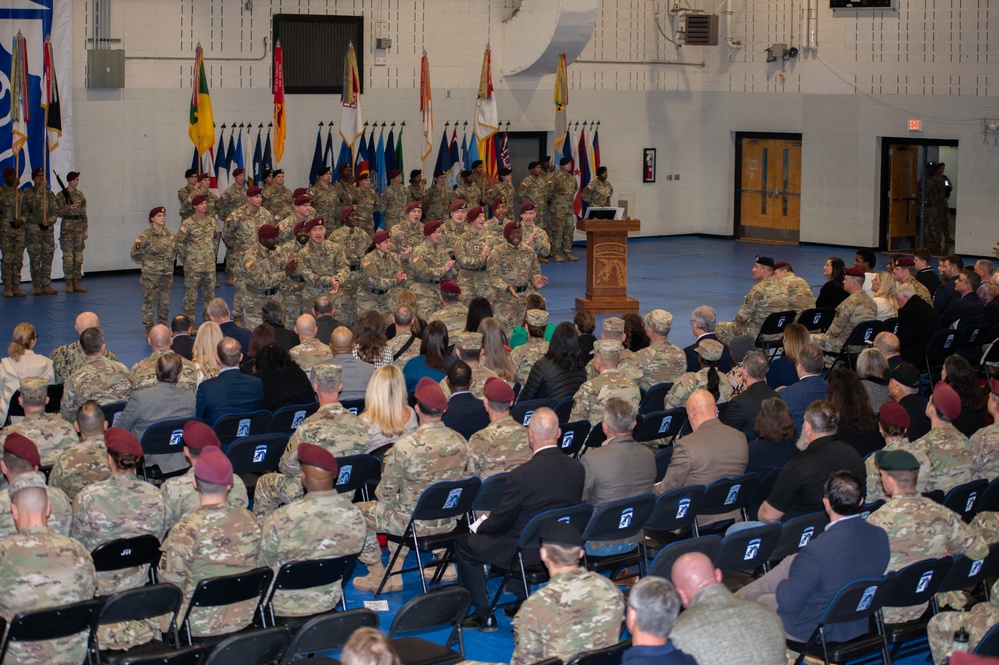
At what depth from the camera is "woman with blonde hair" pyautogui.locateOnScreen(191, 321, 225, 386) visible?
938 cm

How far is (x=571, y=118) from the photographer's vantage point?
24.6 m

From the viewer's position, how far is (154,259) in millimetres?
15180

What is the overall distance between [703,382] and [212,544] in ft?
14.7

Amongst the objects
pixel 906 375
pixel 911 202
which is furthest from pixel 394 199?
pixel 906 375

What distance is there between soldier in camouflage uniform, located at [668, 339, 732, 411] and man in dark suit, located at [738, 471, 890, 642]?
3.18 meters

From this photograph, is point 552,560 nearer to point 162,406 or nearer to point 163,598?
point 163,598

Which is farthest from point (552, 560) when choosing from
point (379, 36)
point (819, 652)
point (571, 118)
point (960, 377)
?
point (571, 118)

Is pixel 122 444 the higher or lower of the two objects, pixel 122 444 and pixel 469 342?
the lower

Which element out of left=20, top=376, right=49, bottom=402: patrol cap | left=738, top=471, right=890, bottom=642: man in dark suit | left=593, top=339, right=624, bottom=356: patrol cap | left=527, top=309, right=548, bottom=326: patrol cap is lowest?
left=738, top=471, right=890, bottom=642: man in dark suit

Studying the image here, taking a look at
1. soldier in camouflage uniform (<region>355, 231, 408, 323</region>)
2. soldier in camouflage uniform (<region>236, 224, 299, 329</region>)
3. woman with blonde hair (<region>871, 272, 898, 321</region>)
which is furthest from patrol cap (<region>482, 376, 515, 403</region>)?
woman with blonde hair (<region>871, 272, 898, 321</region>)

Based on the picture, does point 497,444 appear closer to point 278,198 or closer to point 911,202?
point 278,198

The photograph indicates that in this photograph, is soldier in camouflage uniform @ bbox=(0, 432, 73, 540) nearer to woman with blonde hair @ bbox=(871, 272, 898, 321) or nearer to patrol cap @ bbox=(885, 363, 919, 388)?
patrol cap @ bbox=(885, 363, 919, 388)

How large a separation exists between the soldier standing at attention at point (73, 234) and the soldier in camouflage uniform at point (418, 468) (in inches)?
483

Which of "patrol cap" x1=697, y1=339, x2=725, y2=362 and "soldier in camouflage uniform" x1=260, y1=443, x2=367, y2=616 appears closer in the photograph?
"soldier in camouflage uniform" x1=260, y1=443, x2=367, y2=616
